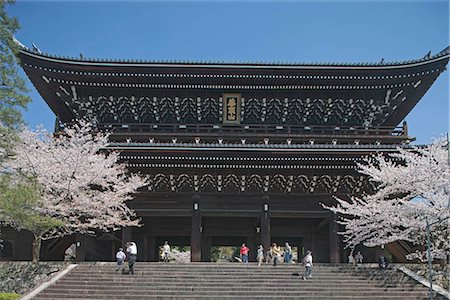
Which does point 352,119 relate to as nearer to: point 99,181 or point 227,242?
point 227,242

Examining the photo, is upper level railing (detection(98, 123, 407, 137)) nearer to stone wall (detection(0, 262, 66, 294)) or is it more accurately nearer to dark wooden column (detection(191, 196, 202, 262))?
dark wooden column (detection(191, 196, 202, 262))

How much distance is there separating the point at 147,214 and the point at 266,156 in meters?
6.90

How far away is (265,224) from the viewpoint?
26.2 metres

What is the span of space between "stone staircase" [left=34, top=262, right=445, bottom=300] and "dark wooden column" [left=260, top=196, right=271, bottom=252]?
372 centimetres

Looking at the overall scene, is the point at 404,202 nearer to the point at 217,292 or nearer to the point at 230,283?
the point at 230,283

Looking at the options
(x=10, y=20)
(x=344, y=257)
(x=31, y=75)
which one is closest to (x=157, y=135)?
(x=31, y=75)

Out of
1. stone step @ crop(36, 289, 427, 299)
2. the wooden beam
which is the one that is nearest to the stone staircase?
stone step @ crop(36, 289, 427, 299)

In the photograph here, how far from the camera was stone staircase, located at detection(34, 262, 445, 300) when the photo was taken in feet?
62.4

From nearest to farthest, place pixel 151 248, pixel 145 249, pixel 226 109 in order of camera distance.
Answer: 1. pixel 226 109
2. pixel 145 249
3. pixel 151 248

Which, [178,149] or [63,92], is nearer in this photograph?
[178,149]

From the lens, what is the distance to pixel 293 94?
29297 mm

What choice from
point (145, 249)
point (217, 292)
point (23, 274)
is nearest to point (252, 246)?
point (145, 249)

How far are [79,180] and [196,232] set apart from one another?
6.28 meters

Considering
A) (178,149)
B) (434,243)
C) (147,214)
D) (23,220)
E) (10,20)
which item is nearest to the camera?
(10,20)
